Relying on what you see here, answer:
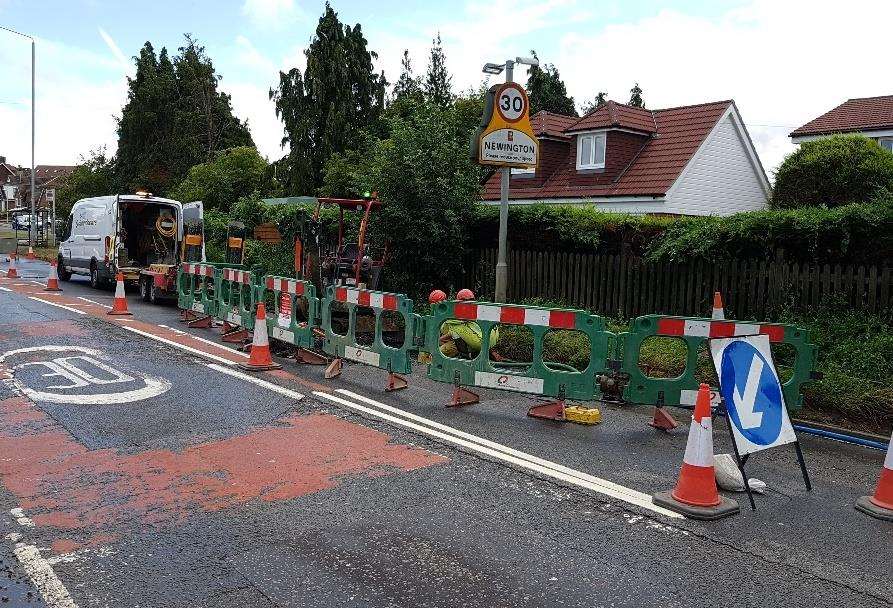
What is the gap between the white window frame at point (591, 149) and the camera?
26219 millimetres

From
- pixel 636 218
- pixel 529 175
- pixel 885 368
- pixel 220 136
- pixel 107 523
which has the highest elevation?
pixel 220 136

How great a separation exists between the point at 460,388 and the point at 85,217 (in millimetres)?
17075

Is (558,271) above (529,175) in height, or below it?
below

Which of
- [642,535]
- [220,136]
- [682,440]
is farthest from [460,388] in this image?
[220,136]

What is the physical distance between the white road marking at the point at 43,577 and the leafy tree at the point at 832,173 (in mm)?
19371

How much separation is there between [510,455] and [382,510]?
5.53 feet

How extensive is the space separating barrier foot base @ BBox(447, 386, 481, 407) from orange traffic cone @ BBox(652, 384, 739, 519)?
331cm

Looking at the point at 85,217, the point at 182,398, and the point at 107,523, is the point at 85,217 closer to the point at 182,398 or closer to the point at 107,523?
the point at 182,398

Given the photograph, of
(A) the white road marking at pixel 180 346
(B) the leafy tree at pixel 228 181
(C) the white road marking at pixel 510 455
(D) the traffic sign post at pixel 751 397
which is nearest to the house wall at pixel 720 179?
(A) the white road marking at pixel 180 346

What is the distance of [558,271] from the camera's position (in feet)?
45.9

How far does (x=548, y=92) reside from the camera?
1980 inches

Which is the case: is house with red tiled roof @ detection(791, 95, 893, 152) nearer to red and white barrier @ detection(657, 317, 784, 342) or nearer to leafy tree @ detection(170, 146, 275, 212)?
leafy tree @ detection(170, 146, 275, 212)

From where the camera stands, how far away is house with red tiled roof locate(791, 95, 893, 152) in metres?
33.4

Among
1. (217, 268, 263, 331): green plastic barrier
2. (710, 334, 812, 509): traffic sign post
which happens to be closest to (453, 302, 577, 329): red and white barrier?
(710, 334, 812, 509): traffic sign post
